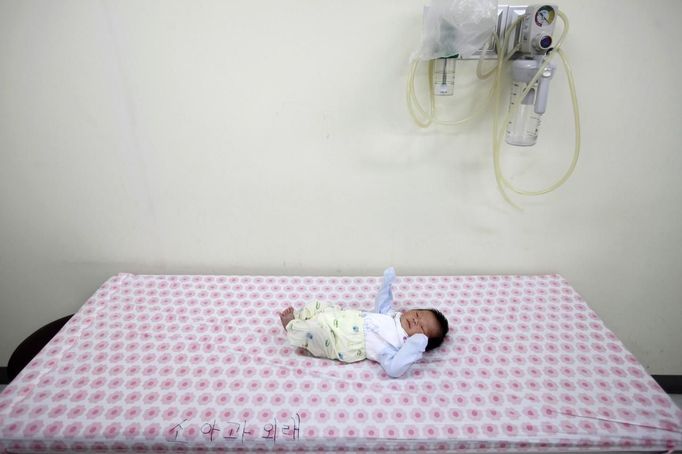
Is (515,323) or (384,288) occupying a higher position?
(384,288)

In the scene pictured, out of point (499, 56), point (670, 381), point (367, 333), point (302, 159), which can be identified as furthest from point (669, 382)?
point (302, 159)

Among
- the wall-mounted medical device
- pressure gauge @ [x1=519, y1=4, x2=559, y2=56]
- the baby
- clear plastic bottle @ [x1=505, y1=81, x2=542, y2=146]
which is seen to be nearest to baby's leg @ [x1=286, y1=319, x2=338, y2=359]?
the baby

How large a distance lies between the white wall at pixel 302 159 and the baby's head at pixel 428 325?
0.41m

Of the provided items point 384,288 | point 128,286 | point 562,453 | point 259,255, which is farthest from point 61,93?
point 562,453

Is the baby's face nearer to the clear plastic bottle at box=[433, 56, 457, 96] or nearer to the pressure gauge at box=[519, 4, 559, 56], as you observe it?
the clear plastic bottle at box=[433, 56, 457, 96]

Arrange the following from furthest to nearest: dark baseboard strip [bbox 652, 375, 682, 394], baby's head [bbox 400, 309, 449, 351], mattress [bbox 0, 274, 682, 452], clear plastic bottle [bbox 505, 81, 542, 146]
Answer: dark baseboard strip [bbox 652, 375, 682, 394] → clear plastic bottle [bbox 505, 81, 542, 146] → baby's head [bbox 400, 309, 449, 351] → mattress [bbox 0, 274, 682, 452]

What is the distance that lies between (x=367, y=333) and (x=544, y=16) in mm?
1279

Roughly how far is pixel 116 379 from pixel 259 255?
0.77 meters

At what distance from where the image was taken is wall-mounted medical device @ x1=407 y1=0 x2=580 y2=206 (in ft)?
4.31

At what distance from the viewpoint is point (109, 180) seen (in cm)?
170

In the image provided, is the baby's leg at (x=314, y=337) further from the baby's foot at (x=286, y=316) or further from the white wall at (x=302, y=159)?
the white wall at (x=302, y=159)

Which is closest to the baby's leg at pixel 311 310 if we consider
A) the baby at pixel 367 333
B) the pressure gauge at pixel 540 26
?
the baby at pixel 367 333

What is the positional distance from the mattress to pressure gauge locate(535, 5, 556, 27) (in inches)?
42.1

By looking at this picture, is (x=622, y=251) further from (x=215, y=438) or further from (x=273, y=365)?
(x=215, y=438)
